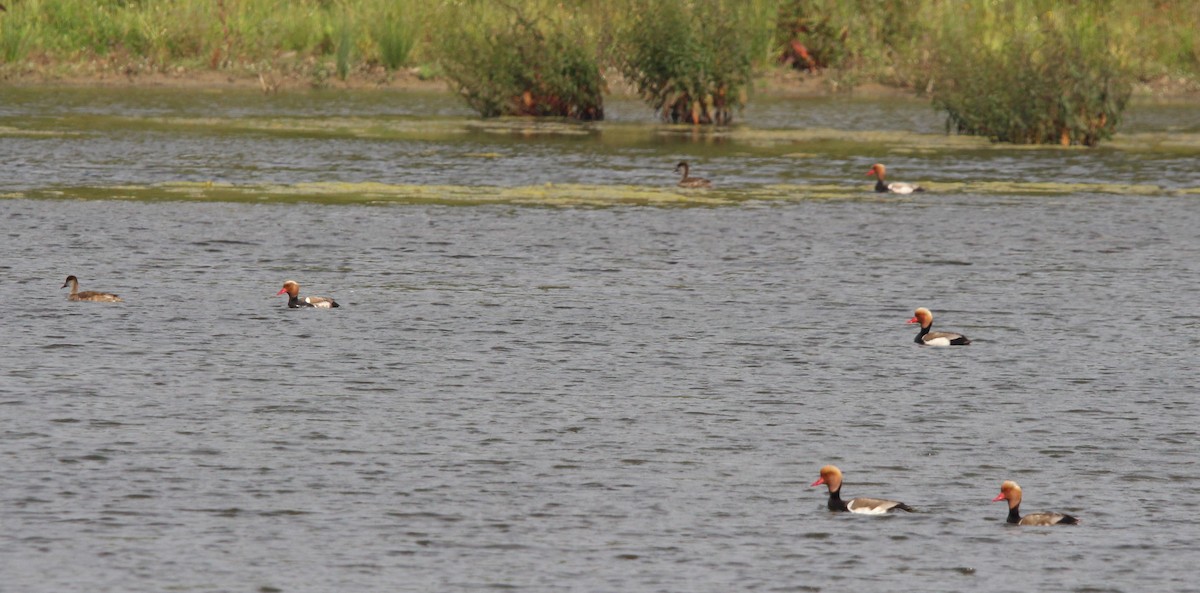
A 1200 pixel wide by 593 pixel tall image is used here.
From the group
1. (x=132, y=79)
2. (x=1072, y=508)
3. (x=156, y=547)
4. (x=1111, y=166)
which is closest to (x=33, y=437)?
(x=156, y=547)

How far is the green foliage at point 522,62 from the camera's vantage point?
1965 inches

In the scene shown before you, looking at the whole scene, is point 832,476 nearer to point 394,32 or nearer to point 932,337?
point 932,337

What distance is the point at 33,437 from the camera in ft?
52.6

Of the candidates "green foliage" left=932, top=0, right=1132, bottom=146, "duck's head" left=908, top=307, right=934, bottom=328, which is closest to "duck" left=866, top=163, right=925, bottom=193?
"green foliage" left=932, top=0, right=1132, bottom=146

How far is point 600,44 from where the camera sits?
5069cm

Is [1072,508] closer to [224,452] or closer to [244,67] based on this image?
[224,452]

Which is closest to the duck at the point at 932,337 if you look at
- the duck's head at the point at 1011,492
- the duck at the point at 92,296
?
the duck's head at the point at 1011,492

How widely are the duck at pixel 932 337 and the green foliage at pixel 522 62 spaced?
28.2 m

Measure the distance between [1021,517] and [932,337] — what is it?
7.18 m

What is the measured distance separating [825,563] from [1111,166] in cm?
3028

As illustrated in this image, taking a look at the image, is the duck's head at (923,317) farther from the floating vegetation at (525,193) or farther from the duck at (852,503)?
the floating vegetation at (525,193)

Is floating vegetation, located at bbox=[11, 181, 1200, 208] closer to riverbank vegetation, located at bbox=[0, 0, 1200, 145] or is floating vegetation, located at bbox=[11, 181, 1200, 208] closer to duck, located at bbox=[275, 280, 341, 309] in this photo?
riverbank vegetation, located at bbox=[0, 0, 1200, 145]

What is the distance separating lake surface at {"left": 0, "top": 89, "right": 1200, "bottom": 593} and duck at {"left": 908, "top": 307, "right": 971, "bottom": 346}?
182mm

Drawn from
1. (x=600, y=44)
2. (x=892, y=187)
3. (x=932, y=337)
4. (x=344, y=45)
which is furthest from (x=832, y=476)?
(x=344, y=45)
